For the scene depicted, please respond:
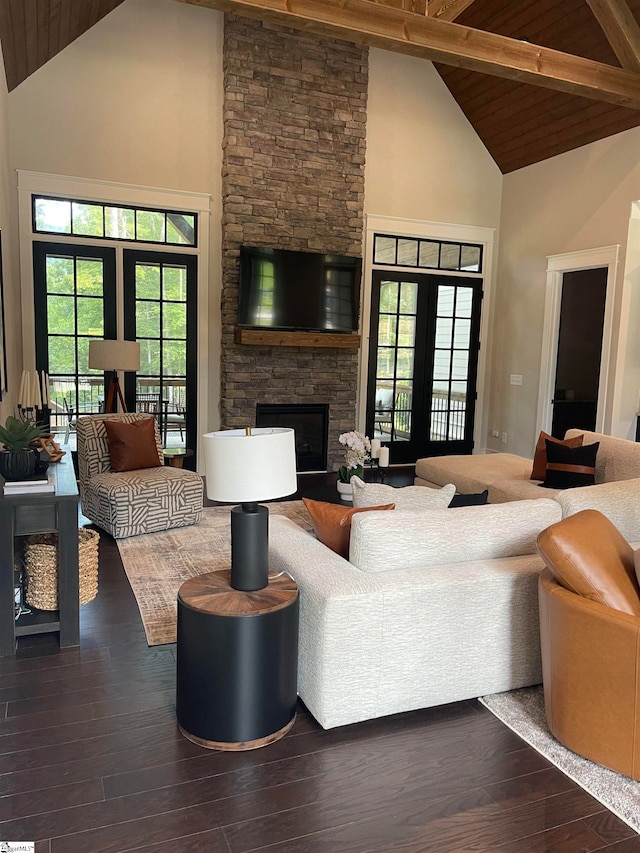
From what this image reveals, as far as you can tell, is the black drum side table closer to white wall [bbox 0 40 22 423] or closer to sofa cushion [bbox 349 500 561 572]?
sofa cushion [bbox 349 500 561 572]

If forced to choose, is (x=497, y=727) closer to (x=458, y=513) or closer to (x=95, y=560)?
(x=458, y=513)

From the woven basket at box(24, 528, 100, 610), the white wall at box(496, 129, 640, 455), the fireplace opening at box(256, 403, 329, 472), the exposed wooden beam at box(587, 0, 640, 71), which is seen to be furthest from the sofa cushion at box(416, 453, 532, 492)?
the exposed wooden beam at box(587, 0, 640, 71)

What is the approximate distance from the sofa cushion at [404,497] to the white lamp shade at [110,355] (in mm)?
3331

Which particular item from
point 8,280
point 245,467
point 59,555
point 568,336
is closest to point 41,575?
point 59,555

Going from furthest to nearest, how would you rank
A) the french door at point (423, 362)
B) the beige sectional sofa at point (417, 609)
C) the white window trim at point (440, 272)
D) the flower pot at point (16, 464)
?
the french door at point (423, 362) → the white window trim at point (440, 272) → the flower pot at point (16, 464) → the beige sectional sofa at point (417, 609)

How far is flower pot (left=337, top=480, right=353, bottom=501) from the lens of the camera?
15.8 feet

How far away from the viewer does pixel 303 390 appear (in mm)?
7164

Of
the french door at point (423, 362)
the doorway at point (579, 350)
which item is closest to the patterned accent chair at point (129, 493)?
the french door at point (423, 362)

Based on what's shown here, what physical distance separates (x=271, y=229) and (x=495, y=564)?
5.08 m

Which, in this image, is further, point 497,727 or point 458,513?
point 458,513

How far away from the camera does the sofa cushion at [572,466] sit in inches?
181

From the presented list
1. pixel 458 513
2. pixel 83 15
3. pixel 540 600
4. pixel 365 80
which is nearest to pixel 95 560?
pixel 458 513

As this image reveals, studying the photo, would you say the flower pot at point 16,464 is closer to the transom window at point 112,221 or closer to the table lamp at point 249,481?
the table lamp at point 249,481

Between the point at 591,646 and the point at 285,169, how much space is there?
589cm
